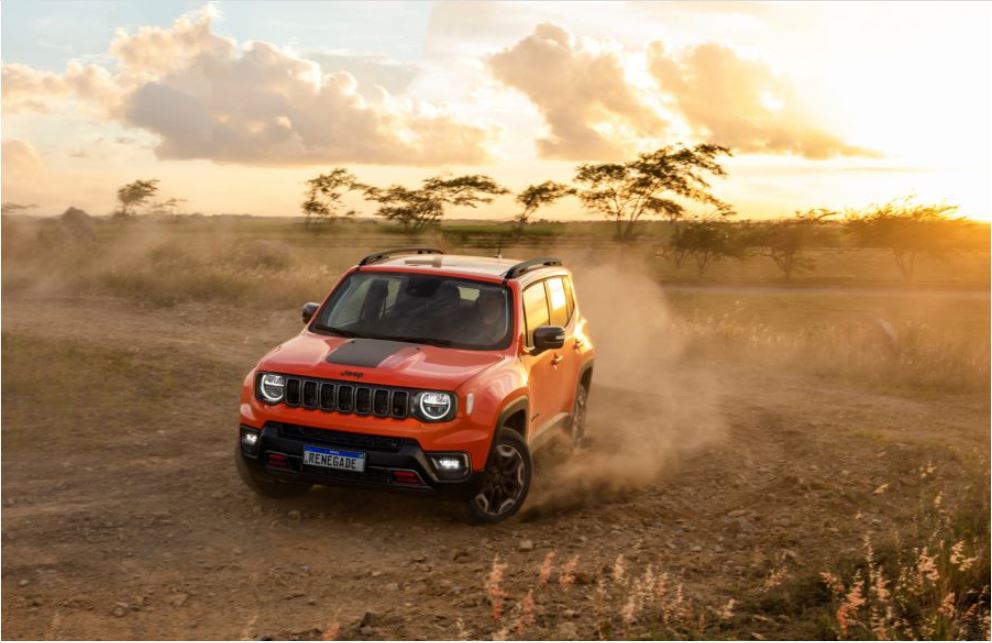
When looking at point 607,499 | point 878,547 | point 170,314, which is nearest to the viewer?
point 878,547

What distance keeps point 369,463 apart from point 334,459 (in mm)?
261

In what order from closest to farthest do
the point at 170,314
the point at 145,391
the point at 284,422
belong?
the point at 284,422, the point at 145,391, the point at 170,314

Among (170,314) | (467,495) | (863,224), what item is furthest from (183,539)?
(863,224)

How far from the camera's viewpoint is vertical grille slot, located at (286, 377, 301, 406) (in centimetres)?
748

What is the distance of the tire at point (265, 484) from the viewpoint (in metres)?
7.88

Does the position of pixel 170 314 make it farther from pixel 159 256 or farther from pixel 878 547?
pixel 878 547

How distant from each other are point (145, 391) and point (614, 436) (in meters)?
5.99

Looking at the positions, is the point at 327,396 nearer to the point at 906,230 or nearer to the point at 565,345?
the point at 565,345

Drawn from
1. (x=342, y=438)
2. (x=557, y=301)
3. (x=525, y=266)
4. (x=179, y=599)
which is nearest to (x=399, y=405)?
(x=342, y=438)

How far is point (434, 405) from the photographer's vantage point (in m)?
7.28

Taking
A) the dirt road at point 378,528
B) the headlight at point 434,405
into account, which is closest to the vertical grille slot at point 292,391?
the headlight at point 434,405

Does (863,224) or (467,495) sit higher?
(863,224)

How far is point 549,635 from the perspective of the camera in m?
5.67

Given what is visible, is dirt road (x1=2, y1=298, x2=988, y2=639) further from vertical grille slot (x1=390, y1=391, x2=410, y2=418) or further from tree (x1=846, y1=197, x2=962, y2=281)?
tree (x1=846, y1=197, x2=962, y2=281)
